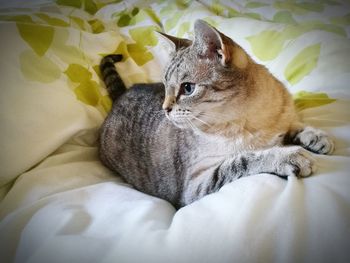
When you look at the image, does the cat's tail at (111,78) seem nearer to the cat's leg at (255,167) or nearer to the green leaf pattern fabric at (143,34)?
the green leaf pattern fabric at (143,34)

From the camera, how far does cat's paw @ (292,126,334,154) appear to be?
0.75 metres

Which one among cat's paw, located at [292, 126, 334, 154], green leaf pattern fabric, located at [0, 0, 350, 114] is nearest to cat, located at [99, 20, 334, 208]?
cat's paw, located at [292, 126, 334, 154]

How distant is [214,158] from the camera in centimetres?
85

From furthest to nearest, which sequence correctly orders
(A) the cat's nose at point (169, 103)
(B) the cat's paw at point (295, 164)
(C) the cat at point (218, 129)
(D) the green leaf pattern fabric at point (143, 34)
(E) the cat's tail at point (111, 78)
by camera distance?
(E) the cat's tail at point (111, 78) → (D) the green leaf pattern fabric at point (143, 34) → (A) the cat's nose at point (169, 103) → (C) the cat at point (218, 129) → (B) the cat's paw at point (295, 164)

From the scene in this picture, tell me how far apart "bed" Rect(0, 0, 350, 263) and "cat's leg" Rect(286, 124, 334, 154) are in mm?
37

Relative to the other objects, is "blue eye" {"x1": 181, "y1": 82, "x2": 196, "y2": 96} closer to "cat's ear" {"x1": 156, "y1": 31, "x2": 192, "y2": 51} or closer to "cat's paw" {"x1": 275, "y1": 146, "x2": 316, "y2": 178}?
"cat's ear" {"x1": 156, "y1": 31, "x2": 192, "y2": 51}

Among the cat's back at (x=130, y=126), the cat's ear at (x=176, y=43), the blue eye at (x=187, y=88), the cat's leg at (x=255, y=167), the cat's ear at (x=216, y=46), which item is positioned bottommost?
the cat's back at (x=130, y=126)

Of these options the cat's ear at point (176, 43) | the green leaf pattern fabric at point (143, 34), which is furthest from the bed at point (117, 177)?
the cat's ear at point (176, 43)

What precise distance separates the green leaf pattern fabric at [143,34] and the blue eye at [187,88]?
455 mm

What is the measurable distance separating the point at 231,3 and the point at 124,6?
0.61 m

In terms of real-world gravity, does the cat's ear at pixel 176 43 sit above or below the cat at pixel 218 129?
above

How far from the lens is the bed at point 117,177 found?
49 centimetres

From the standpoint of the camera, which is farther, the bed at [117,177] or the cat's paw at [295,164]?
the cat's paw at [295,164]

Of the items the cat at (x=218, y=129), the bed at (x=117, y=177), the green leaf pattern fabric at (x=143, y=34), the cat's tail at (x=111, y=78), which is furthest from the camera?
the cat's tail at (x=111, y=78)
